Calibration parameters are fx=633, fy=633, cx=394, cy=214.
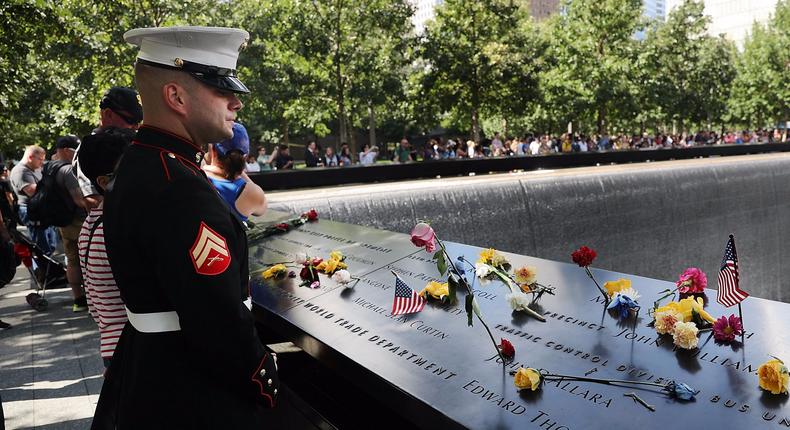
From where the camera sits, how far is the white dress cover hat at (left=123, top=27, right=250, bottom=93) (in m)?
1.71

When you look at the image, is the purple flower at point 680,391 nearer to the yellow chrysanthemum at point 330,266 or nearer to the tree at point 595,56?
the yellow chrysanthemum at point 330,266

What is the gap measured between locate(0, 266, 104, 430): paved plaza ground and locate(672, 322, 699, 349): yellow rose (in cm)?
320

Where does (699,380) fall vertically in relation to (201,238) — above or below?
below

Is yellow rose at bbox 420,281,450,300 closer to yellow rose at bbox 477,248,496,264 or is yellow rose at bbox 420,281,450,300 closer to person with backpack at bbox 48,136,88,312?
yellow rose at bbox 477,248,496,264

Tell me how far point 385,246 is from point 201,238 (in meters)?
2.54

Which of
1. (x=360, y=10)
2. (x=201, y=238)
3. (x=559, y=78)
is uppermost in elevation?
(x=360, y=10)

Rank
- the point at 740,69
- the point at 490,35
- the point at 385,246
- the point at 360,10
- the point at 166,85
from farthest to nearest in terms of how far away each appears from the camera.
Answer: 1. the point at 740,69
2. the point at 490,35
3. the point at 360,10
4. the point at 385,246
5. the point at 166,85

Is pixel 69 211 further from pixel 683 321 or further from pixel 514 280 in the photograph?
pixel 683 321

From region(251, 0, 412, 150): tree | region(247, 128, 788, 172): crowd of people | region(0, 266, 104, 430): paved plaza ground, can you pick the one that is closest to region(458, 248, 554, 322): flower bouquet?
region(0, 266, 104, 430): paved plaza ground

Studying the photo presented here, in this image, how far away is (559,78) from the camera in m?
28.4

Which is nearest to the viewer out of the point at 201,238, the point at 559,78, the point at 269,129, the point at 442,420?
the point at 201,238

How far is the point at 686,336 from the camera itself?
6.61 feet

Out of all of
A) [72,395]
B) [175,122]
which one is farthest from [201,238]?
[72,395]

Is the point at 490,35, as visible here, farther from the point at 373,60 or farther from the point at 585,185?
the point at 585,185
